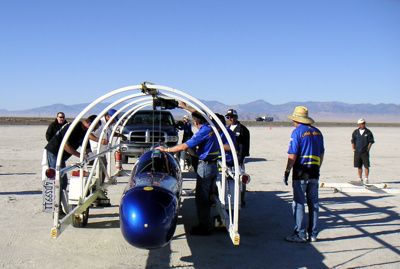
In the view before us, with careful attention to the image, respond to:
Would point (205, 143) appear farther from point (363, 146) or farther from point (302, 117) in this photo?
point (363, 146)

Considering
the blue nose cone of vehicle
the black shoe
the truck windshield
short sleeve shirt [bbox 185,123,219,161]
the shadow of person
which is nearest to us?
the blue nose cone of vehicle

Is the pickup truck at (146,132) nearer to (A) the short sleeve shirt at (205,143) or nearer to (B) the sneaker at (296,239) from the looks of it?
(A) the short sleeve shirt at (205,143)

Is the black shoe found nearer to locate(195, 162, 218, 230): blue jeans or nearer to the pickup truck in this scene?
locate(195, 162, 218, 230): blue jeans

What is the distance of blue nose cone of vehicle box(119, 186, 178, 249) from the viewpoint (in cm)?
457

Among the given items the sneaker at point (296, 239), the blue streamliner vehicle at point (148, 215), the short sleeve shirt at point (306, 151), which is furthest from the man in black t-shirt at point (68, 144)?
the sneaker at point (296, 239)

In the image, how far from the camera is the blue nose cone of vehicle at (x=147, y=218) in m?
4.57

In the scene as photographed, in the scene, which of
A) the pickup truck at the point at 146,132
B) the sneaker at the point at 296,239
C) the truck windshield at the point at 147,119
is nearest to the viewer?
the sneaker at the point at 296,239

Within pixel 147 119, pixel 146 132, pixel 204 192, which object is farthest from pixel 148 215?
pixel 147 119

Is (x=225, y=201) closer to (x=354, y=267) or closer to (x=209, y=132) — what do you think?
(x=209, y=132)

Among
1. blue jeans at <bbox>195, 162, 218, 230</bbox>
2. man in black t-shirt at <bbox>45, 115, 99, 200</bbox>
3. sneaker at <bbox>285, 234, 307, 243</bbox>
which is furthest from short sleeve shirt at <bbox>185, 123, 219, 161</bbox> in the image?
man in black t-shirt at <bbox>45, 115, 99, 200</bbox>

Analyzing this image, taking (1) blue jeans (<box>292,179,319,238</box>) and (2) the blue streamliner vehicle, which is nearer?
(2) the blue streamliner vehicle

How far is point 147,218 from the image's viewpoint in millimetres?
4582

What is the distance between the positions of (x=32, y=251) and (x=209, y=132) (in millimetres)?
3218

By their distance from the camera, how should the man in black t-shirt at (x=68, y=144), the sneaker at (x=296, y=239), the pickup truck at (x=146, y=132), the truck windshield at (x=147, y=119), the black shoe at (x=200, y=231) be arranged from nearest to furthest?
the sneaker at (x=296, y=239), the black shoe at (x=200, y=231), the man in black t-shirt at (x=68, y=144), the pickup truck at (x=146, y=132), the truck windshield at (x=147, y=119)
